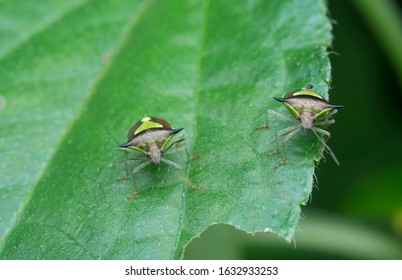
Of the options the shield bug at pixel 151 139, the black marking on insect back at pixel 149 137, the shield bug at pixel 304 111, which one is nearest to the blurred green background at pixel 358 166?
the shield bug at pixel 151 139

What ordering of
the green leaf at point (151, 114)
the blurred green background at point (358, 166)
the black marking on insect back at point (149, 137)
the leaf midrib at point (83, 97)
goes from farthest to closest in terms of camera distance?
the blurred green background at point (358, 166) → the black marking on insect back at point (149, 137) → the leaf midrib at point (83, 97) → the green leaf at point (151, 114)

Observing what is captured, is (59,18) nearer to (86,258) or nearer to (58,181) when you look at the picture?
(58,181)

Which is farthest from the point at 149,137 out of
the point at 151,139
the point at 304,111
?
the point at 304,111

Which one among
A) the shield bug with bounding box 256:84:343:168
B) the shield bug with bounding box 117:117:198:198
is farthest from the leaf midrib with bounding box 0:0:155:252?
the shield bug with bounding box 256:84:343:168

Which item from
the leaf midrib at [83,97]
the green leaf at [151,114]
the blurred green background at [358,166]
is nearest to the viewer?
the green leaf at [151,114]

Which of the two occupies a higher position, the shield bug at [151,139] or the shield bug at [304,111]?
the shield bug at [304,111]

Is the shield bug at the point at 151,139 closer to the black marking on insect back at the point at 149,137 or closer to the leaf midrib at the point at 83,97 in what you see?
the black marking on insect back at the point at 149,137
